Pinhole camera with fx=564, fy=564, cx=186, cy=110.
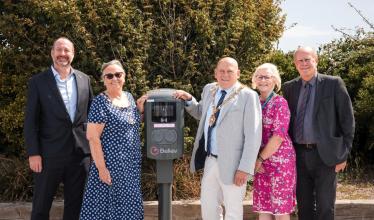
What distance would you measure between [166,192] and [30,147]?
1.22m

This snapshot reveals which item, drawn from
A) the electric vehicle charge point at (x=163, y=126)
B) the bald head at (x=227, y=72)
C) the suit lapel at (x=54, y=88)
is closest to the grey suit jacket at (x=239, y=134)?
the bald head at (x=227, y=72)

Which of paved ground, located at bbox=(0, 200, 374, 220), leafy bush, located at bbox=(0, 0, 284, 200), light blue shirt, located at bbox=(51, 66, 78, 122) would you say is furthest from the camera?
leafy bush, located at bbox=(0, 0, 284, 200)

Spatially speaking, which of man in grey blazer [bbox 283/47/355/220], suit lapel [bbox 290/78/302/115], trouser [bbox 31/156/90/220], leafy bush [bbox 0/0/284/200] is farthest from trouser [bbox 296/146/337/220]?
trouser [bbox 31/156/90/220]

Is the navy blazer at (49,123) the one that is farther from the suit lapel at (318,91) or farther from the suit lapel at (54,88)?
the suit lapel at (318,91)

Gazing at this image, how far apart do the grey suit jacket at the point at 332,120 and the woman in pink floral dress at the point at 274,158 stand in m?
0.27

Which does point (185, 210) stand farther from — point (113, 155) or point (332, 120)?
point (332, 120)

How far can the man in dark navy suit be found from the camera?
A: 4.82m

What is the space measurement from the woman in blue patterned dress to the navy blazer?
1.36 feet

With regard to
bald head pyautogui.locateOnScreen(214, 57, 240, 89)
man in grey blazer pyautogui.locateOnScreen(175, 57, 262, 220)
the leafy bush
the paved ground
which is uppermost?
the leafy bush

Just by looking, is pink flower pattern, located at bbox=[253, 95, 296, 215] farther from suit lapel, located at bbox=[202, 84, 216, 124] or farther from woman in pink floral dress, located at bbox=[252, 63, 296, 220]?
suit lapel, located at bbox=[202, 84, 216, 124]

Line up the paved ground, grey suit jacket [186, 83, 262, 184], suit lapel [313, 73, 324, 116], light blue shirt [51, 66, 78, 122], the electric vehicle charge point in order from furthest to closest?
the paved ground < light blue shirt [51, 66, 78, 122] < suit lapel [313, 73, 324, 116] < the electric vehicle charge point < grey suit jacket [186, 83, 262, 184]

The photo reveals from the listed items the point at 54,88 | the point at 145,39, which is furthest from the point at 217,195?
the point at 145,39

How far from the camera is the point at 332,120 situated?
15.5 feet

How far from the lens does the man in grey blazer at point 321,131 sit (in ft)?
15.5
